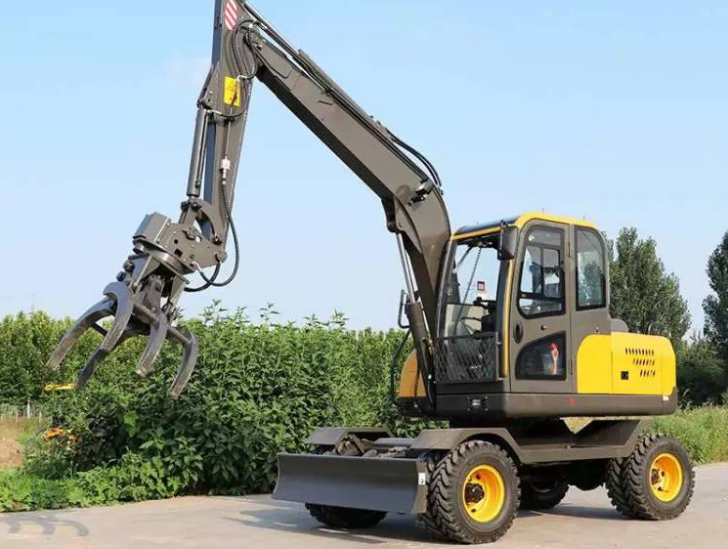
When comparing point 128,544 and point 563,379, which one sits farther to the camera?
point 563,379

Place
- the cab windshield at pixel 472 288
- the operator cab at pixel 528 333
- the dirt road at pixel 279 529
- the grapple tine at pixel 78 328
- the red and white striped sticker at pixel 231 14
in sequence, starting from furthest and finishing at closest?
the cab windshield at pixel 472 288 → the operator cab at pixel 528 333 → the red and white striped sticker at pixel 231 14 → the dirt road at pixel 279 529 → the grapple tine at pixel 78 328

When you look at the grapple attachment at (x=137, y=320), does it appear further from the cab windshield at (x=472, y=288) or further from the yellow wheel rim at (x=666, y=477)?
the yellow wheel rim at (x=666, y=477)

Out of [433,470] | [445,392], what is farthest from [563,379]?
[433,470]

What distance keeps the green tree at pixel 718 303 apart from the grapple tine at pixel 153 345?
102ft

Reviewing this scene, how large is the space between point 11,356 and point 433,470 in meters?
19.9

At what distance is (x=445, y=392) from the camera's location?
9328 millimetres

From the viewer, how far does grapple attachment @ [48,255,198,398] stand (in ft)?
23.4

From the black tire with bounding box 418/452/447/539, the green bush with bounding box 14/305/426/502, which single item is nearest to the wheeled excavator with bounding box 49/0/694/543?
the black tire with bounding box 418/452/447/539

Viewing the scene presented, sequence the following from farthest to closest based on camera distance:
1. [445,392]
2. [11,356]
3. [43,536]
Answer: [11,356], [445,392], [43,536]

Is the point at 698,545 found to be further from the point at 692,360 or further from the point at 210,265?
the point at 692,360

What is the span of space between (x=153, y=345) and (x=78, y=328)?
65cm

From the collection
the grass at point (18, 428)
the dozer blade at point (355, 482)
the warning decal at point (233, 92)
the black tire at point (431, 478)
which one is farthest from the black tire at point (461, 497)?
the grass at point (18, 428)

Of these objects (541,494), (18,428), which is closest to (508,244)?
(541,494)

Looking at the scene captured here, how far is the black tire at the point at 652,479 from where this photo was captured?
9.64 meters
